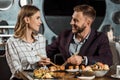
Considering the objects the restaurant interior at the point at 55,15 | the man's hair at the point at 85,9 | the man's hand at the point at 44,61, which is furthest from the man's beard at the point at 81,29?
the restaurant interior at the point at 55,15

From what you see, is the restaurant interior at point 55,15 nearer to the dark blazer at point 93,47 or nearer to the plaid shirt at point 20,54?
the dark blazer at point 93,47

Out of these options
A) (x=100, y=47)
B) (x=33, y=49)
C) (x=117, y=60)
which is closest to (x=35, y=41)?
(x=33, y=49)

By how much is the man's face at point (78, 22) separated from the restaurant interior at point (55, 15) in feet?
8.70

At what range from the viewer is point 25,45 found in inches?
109

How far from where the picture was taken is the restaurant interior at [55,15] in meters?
5.71

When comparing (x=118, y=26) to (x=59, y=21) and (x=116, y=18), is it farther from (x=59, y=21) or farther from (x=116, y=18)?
(x=59, y=21)

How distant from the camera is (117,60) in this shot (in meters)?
3.36

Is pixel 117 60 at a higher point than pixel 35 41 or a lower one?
lower

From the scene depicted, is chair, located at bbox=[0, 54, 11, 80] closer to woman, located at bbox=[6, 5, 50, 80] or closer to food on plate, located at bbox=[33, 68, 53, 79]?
woman, located at bbox=[6, 5, 50, 80]

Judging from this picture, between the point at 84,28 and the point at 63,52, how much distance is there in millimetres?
289

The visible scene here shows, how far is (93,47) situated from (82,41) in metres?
0.15

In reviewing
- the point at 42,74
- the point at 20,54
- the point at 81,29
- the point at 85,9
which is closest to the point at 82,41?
the point at 81,29

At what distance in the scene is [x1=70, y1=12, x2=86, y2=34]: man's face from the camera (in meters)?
3.05

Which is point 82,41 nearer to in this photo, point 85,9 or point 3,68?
point 85,9
